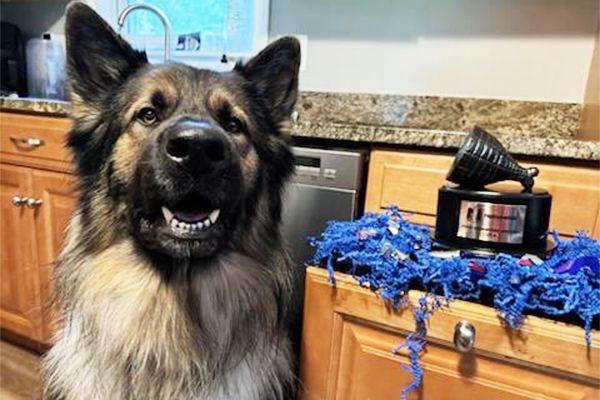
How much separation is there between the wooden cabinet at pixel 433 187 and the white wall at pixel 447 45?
2.61 ft

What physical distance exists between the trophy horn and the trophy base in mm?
20

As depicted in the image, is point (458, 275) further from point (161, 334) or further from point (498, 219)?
point (161, 334)

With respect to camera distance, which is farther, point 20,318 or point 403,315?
point 20,318

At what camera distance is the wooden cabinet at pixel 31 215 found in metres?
1.64

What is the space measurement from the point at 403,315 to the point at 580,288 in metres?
0.27

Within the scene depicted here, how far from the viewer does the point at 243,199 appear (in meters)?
0.95

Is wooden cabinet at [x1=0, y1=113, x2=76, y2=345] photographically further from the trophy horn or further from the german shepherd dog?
the trophy horn

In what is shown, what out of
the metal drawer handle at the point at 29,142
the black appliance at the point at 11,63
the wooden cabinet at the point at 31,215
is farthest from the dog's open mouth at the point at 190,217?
the black appliance at the point at 11,63

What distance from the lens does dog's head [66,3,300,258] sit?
0.80 metres

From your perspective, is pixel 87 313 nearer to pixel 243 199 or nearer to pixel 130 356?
pixel 130 356

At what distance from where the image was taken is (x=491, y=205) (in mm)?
785

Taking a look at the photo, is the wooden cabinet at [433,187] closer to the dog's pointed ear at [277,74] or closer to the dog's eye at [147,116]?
the dog's pointed ear at [277,74]

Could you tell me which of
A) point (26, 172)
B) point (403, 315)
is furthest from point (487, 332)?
point (26, 172)

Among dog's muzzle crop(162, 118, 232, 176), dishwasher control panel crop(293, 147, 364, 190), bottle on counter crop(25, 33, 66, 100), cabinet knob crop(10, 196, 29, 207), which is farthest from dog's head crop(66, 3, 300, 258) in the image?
bottle on counter crop(25, 33, 66, 100)
